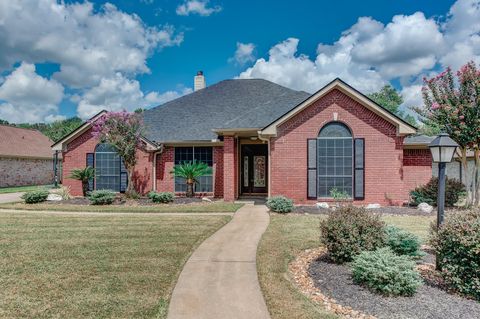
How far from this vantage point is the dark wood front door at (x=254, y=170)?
17441mm

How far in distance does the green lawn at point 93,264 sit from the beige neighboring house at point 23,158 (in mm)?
18883

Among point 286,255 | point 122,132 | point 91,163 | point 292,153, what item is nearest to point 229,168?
point 292,153

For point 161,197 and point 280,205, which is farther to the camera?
point 161,197

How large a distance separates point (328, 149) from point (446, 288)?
9.05m

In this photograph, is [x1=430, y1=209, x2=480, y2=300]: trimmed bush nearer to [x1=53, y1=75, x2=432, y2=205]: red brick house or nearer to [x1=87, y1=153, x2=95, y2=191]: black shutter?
[x1=53, y1=75, x2=432, y2=205]: red brick house

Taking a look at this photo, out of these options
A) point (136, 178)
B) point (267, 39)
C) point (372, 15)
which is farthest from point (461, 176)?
point (136, 178)

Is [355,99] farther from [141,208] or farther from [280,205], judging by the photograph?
[141,208]

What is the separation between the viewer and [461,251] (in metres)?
4.55

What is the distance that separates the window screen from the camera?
16.3 m

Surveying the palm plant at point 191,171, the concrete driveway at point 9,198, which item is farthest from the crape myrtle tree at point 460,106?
the concrete driveway at point 9,198

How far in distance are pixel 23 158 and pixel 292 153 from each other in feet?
80.2

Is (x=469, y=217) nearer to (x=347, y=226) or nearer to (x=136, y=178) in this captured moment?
(x=347, y=226)

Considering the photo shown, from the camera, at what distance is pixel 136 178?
648 inches

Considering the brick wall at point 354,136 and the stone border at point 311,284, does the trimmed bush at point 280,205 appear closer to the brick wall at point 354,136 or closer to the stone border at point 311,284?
the brick wall at point 354,136
